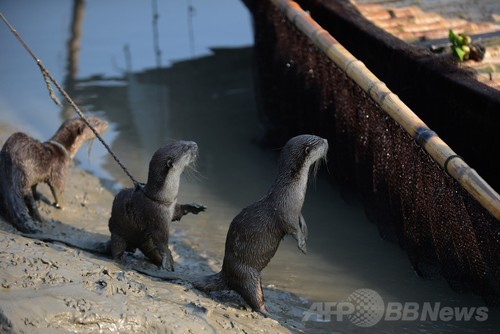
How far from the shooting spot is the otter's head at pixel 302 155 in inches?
231

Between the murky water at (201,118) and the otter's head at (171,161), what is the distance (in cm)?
120

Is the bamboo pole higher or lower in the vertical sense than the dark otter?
higher

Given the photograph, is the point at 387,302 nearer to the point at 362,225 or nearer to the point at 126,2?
the point at 362,225

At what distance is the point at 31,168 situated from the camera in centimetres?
726

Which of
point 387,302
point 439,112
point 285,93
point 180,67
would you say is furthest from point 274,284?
point 180,67

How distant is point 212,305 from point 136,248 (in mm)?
1144

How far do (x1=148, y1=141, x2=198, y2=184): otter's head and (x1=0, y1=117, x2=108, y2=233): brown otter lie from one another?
3.48 feet

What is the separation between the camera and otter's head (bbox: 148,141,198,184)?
20.0ft

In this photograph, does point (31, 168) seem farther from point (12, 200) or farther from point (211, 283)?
point (211, 283)

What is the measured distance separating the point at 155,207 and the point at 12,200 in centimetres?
125

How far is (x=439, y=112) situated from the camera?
24.3 ft

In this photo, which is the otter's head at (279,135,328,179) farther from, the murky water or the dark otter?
the murky water

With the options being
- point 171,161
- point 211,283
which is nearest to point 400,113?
point 171,161

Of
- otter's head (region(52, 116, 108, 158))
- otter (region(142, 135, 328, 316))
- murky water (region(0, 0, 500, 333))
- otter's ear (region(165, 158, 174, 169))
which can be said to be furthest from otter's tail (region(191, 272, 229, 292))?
otter's head (region(52, 116, 108, 158))
